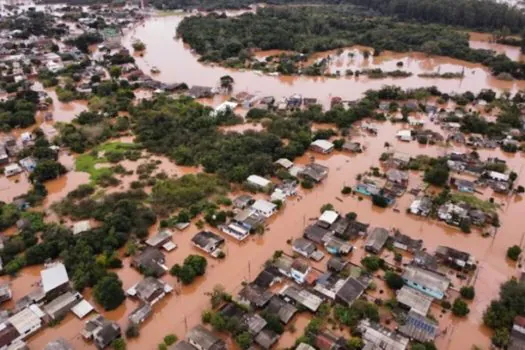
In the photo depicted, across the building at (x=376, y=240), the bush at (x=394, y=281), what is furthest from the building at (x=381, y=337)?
the building at (x=376, y=240)

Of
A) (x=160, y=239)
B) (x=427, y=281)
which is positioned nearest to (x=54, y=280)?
(x=160, y=239)

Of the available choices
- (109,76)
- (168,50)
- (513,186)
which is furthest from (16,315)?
(168,50)

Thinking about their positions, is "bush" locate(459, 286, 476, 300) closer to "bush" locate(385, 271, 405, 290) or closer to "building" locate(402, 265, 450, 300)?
"building" locate(402, 265, 450, 300)

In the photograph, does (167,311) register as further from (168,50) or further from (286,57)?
(168,50)

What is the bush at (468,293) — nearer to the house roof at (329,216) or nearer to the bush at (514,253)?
the bush at (514,253)

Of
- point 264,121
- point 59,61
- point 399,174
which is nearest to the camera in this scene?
point 399,174
